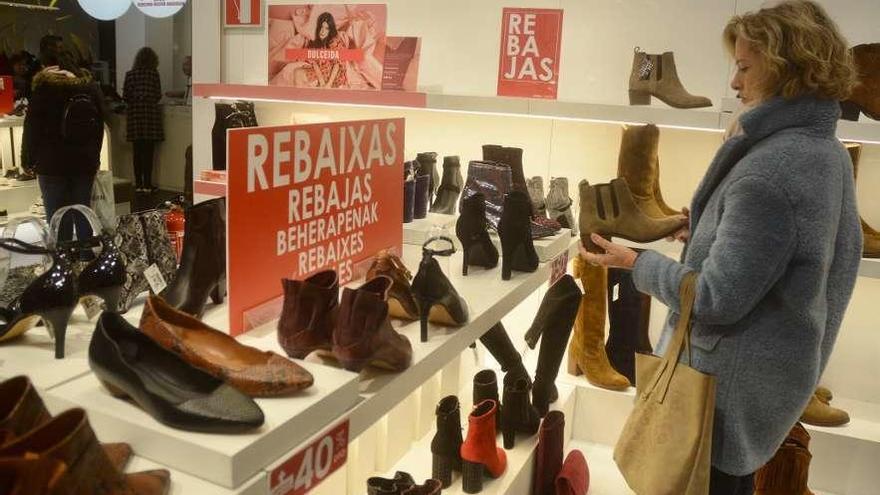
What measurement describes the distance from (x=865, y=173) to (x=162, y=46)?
5764 mm

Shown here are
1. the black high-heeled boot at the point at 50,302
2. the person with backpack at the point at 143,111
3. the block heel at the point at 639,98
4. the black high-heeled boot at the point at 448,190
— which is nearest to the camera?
the black high-heeled boot at the point at 50,302

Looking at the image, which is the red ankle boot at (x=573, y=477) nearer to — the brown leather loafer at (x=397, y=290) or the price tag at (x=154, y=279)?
the brown leather loafer at (x=397, y=290)

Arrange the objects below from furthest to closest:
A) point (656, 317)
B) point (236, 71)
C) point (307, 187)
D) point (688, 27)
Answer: point (236, 71)
point (656, 317)
point (688, 27)
point (307, 187)

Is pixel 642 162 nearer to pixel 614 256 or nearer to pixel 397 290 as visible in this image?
pixel 614 256

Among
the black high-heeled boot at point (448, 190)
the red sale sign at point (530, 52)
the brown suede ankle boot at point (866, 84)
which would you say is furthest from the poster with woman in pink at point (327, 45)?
the brown suede ankle boot at point (866, 84)

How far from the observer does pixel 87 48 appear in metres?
6.28

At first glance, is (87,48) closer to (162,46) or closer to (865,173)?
(162,46)

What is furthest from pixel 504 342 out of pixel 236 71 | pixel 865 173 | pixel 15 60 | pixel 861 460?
pixel 15 60

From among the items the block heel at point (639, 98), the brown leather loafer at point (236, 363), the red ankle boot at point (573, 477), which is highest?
the block heel at point (639, 98)

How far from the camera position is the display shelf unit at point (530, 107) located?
2.75 m

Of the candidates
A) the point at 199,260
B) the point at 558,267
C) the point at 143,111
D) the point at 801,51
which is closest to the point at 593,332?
the point at 558,267

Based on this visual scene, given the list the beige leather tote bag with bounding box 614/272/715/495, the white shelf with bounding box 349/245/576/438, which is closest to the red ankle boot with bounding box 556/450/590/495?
the beige leather tote bag with bounding box 614/272/715/495

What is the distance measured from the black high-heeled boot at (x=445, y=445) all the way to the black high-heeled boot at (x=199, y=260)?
79 centimetres

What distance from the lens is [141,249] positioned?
172 cm
